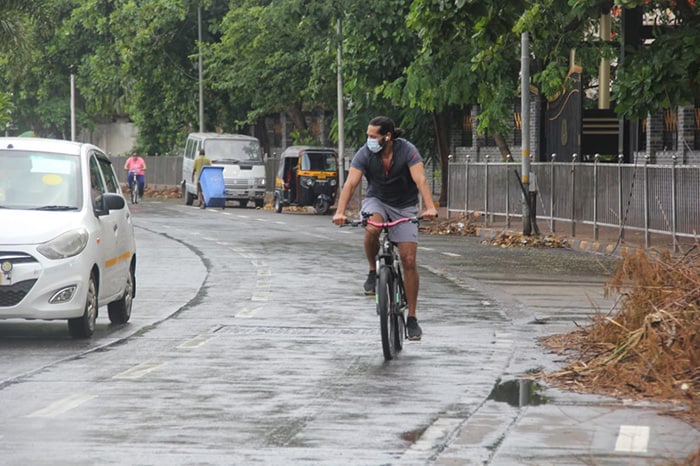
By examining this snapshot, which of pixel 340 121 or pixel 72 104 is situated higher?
pixel 72 104

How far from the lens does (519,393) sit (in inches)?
387

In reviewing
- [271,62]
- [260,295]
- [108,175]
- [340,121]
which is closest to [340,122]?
[340,121]

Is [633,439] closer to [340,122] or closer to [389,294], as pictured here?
[389,294]

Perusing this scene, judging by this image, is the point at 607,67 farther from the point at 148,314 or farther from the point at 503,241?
the point at 148,314

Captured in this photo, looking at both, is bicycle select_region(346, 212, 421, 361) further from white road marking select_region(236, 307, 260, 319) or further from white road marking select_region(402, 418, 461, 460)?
white road marking select_region(236, 307, 260, 319)

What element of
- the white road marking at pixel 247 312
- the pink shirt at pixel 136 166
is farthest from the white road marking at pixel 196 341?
the pink shirt at pixel 136 166

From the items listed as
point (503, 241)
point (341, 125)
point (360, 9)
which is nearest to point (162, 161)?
point (341, 125)

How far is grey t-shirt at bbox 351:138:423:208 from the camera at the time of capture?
12.1m

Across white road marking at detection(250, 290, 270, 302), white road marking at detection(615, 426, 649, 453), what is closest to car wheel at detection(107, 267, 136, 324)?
white road marking at detection(250, 290, 270, 302)

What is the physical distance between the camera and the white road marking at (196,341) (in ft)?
40.9

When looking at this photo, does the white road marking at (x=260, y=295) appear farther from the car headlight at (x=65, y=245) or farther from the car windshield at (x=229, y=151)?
the car windshield at (x=229, y=151)

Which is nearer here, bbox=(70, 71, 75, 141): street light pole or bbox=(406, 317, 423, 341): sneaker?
bbox=(406, 317, 423, 341): sneaker

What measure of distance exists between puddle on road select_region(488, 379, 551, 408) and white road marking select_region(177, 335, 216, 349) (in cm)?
307

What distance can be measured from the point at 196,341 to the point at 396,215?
197 centimetres
